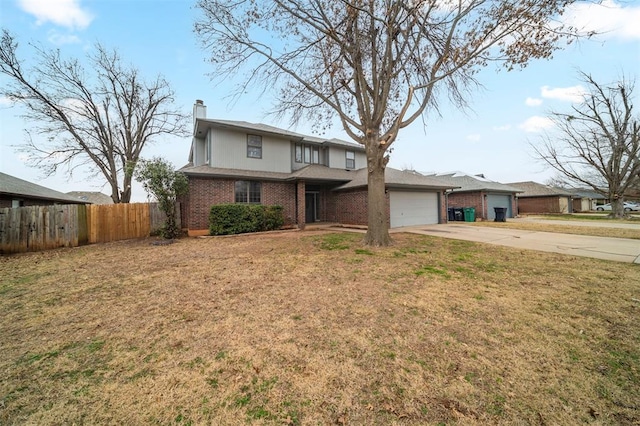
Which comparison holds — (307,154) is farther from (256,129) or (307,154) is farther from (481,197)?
(481,197)

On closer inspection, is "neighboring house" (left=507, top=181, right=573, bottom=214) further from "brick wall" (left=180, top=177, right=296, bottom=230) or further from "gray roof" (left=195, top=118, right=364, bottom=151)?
"brick wall" (left=180, top=177, right=296, bottom=230)

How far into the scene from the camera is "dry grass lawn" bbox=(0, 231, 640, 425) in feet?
6.55

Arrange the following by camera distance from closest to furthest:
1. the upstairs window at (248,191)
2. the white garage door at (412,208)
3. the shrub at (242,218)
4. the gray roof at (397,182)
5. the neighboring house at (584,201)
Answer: the shrub at (242,218)
the upstairs window at (248,191)
the gray roof at (397,182)
the white garage door at (412,208)
the neighboring house at (584,201)

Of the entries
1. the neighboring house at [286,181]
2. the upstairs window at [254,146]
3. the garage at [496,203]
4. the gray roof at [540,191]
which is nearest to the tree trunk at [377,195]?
the neighboring house at [286,181]

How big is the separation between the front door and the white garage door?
529 cm

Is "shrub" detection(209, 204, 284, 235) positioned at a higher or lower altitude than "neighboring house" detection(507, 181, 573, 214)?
lower

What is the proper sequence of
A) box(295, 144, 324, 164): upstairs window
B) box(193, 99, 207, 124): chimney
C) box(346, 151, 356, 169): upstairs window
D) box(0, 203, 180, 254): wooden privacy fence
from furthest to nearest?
box(346, 151, 356, 169): upstairs window, box(295, 144, 324, 164): upstairs window, box(193, 99, 207, 124): chimney, box(0, 203, 180, 254): wooden privacy fence

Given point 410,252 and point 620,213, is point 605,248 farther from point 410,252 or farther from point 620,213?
point 620,213

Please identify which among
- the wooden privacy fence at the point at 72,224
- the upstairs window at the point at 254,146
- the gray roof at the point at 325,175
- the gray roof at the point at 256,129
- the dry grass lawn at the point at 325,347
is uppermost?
the gray roof at the point at 256,129

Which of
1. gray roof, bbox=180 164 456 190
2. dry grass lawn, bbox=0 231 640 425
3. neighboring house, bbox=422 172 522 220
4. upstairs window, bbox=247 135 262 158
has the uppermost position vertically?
upstairs window, bbox=247 135 262 158

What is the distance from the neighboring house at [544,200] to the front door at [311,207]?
28806mm

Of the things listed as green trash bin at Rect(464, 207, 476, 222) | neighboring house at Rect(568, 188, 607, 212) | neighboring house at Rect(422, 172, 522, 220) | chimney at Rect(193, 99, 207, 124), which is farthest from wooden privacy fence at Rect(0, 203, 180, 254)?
neighboring house at Rect(568, 188, 607, 212)

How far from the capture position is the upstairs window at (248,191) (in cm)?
1359

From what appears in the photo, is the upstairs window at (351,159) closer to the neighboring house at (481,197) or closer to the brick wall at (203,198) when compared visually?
the neighboring house at (481,197)
